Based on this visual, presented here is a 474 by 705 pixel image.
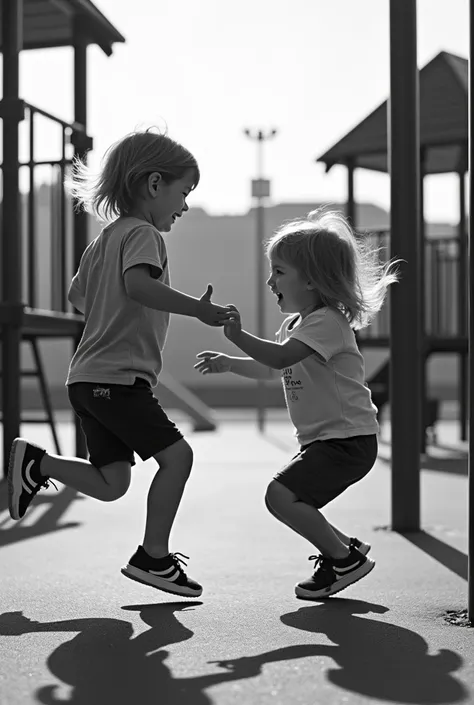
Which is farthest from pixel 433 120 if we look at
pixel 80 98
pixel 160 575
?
pixel 160 575

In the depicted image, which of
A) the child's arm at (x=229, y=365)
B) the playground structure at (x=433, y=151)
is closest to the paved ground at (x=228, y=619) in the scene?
the child's arm at (x=229, y=365)

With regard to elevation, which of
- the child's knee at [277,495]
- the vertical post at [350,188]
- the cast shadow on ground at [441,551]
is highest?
the vertical post at [350,188]

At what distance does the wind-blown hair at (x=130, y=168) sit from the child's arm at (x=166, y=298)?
1.04 feet

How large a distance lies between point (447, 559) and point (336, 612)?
100 centimetres

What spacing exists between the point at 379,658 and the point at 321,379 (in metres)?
0.94

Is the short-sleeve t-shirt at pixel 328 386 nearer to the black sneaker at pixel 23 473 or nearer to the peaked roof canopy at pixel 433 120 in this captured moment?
the black sneaker at pixel 23 473

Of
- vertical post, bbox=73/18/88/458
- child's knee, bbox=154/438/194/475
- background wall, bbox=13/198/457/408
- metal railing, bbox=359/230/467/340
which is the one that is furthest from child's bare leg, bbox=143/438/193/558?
background wall, bbox=13/198/457/408

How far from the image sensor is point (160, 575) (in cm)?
277

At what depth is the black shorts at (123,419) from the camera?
9.14ft

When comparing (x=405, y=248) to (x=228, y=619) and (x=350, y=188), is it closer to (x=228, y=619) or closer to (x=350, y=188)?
(x=228, y=619)

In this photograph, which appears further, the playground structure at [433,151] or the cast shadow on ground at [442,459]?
the playground structure at [433,151]

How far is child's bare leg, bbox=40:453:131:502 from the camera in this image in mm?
2869

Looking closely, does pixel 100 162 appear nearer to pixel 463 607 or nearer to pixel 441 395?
pixel 463 607

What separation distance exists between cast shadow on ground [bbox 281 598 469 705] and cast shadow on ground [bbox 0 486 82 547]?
172 centimetres
